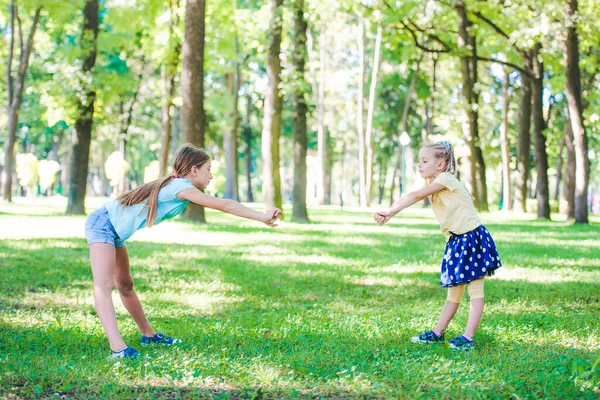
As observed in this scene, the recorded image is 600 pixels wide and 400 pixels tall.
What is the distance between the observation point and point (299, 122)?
2028cm

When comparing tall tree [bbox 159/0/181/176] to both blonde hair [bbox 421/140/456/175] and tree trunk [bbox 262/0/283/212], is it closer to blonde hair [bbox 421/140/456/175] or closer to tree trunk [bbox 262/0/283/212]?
tree trunk [bbox 262/0/283/212]

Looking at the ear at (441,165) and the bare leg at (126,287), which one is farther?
the ear at (441,165)

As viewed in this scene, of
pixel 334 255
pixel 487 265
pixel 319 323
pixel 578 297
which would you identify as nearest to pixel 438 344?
pixel 487 265

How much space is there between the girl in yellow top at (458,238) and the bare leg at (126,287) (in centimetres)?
223

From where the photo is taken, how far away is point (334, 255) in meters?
12.1

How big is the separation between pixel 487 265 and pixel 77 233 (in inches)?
464

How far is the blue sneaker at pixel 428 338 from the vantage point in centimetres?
555

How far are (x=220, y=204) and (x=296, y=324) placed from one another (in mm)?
2000

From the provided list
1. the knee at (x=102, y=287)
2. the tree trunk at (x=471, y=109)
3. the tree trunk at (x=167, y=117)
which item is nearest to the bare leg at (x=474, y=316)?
the knee at (x=102, y=287)

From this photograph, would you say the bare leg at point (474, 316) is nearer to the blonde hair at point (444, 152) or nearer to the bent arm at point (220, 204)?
the blonde hair at point (444, 152)

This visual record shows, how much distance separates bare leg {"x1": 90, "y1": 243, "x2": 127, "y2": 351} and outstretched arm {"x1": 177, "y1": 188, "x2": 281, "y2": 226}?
71 centimetres

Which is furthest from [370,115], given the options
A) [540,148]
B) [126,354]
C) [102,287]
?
[126,354]

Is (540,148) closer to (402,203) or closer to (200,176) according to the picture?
(402,203)

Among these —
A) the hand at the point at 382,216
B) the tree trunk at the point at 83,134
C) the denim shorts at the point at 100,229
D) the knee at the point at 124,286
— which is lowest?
the knee at the point at 124,286
